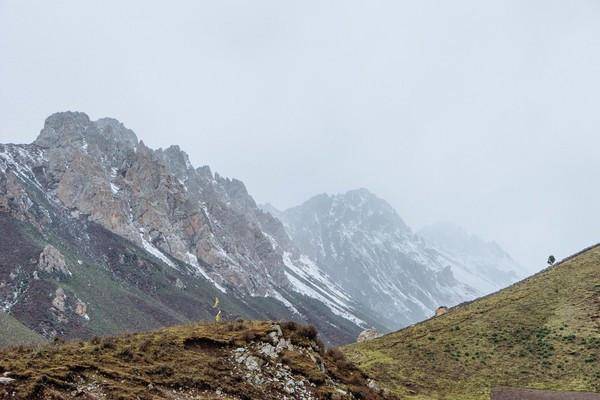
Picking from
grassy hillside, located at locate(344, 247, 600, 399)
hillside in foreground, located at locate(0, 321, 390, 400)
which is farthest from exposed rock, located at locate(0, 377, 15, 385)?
grassy hillside, located at locate(344, 247, 600, 399)

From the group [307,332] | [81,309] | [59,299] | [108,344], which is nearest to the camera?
[108,344]

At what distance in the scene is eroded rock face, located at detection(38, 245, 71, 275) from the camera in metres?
189

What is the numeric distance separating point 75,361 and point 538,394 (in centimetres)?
3316

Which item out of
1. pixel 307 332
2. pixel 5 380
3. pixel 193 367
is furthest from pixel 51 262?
pixel 5 380

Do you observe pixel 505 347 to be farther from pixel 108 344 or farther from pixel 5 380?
pixel 5 380

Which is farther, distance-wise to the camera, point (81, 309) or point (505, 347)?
point (81, 309)

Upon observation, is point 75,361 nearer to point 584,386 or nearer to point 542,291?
point 584,386

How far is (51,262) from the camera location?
191125 millimetres

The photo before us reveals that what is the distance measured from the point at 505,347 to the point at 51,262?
586ft

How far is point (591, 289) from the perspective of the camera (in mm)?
61594

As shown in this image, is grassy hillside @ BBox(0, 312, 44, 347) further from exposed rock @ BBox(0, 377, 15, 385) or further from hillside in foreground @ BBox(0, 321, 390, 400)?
exposed rock @ BBox(0, 377, 15, 385)

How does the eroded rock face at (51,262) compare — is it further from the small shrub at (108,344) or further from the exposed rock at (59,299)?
the small shrub at (108,344)

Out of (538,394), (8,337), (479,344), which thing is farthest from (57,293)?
(538,394)

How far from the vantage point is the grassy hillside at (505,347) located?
45875mm
